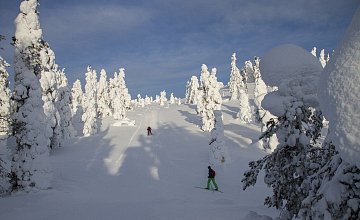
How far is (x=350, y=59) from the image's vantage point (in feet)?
13.2

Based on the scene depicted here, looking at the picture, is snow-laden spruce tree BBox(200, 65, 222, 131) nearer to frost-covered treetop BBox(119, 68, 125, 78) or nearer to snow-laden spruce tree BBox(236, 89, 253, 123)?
snow-laden spruce tree BBox(236, 89, 253, 123)

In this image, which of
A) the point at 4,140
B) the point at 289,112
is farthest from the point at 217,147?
the point at 289,112

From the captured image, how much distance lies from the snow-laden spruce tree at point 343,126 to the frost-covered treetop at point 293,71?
4128 millimetres

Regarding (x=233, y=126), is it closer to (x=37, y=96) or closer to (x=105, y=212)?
(x=37, y=96)

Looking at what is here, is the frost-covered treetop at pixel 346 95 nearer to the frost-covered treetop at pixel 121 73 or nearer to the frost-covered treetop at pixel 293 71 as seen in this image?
the frost-covered treetop at pixel 293 71

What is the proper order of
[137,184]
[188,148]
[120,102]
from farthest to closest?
[120,102] < [188,148] < [137,184]

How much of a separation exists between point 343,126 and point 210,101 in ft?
174

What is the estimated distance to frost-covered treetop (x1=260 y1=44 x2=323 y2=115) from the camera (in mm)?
9047

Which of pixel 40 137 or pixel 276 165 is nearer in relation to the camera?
pixel 276 165

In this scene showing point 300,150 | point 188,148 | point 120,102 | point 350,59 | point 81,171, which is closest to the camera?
point 350,59

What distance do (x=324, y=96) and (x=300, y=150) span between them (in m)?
5.35

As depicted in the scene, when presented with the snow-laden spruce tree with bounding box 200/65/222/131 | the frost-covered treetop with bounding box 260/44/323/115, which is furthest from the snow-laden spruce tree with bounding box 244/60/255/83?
the frost-covered treetop with bounding box 260/44/323/115

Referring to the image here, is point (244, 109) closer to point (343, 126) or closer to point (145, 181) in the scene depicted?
point (145, 181)

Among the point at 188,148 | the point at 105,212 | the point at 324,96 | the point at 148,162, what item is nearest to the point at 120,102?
the point at 188,148
